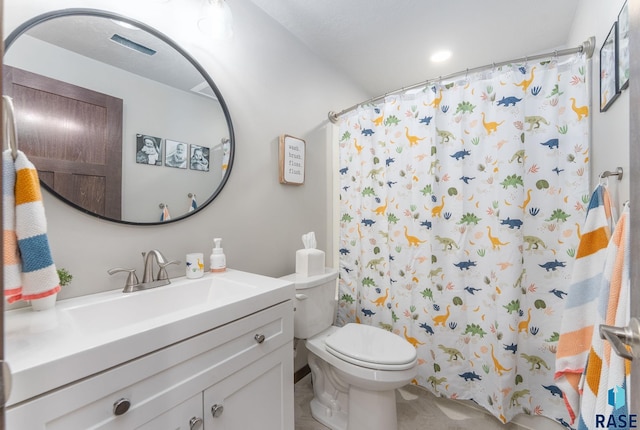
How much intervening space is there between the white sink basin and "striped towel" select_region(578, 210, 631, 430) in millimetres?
1074

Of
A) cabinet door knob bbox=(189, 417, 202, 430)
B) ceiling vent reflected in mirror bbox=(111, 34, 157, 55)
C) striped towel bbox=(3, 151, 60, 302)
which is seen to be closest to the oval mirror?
ceiling vent reflected in mirror bbox=(111, 34, 157, 55)

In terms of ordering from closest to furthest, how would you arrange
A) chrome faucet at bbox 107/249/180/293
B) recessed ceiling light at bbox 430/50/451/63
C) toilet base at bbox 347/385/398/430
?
1. chrome faucet at bbox 107/249/180/293
2. toilet base at bbox 347/385/398/430
3. recessed ceiling light at bbox 430/50/451/63

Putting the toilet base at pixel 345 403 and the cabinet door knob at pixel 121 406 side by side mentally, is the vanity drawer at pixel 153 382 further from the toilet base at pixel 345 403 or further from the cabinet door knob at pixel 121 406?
the toilet base at pixel 345 403

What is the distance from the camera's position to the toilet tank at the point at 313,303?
147 centimetres

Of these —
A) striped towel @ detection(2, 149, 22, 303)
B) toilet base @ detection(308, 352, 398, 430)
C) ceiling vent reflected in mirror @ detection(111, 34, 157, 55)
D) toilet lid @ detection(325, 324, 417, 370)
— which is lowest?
toilet base @ detection(308, 352, 398, 430)

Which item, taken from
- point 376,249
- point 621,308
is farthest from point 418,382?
point 621,308

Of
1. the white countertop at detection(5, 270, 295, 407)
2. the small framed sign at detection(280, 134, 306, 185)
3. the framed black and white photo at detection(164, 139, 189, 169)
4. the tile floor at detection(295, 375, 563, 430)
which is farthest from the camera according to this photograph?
the small framed sign at detection(280, 134, 306, 185)

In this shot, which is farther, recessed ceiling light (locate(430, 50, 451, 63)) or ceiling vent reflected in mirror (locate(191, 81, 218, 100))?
recessed ceiling light (locate(430, 50, 451, 63))

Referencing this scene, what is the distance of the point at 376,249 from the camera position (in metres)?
1.89

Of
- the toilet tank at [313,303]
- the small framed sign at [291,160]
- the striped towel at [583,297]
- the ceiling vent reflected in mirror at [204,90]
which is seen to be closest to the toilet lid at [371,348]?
the toilet tank at [313,303]

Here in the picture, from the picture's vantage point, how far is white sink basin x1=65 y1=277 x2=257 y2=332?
877 mm

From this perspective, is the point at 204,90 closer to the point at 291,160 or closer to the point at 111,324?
the point at 291,160

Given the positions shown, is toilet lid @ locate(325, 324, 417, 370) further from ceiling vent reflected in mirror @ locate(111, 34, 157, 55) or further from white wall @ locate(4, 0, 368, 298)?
A: ceiling vent reflected in mirror @ locate(111, 34, 157, 55)

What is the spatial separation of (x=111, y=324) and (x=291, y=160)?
1231 millimetres
